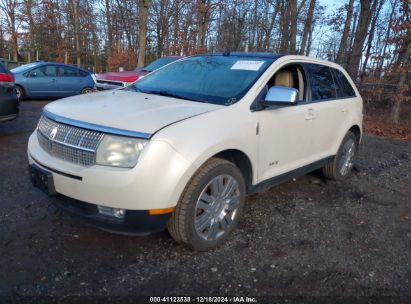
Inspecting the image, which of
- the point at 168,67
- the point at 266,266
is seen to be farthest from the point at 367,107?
the point at 266,266

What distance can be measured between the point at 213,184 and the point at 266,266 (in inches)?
31.1

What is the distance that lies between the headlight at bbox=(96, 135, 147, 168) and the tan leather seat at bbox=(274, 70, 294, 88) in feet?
6.35

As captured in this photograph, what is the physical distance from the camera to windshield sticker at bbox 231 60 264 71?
3.54 metres

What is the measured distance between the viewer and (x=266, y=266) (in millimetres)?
2812

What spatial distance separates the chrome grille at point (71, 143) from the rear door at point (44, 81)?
10.2m

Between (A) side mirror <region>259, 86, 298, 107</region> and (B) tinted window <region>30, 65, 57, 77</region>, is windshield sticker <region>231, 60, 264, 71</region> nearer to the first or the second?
(A) side mirror <region>259, 86, 298, 107</region>

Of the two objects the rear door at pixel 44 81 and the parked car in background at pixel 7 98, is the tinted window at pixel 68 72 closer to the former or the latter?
the rear door at pixel 44 81

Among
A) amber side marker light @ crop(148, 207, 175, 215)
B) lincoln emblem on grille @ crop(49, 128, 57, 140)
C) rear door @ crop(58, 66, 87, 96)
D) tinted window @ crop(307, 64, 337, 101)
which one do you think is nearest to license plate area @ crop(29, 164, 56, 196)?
lincoln emblem on grille @ crop(49, 128, 57, 140)

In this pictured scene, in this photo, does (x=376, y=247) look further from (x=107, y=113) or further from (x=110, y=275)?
(x=107, y=113)

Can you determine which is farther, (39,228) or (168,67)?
(168,67)

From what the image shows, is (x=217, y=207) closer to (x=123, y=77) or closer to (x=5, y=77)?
(x=5, y=77)

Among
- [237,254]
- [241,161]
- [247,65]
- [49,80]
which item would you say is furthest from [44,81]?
[237,254]

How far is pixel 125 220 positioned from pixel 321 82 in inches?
122

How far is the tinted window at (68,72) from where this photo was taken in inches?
496
